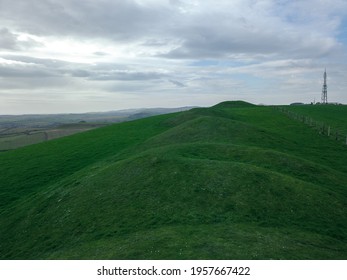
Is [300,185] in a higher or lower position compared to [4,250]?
higher

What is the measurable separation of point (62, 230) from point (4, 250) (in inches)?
191

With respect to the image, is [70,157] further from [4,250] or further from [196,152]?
[4,250]

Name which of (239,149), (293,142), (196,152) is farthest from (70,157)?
(293,142)

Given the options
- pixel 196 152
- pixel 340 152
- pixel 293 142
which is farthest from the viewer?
pixel 293 142

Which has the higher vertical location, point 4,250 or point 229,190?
point 229,190

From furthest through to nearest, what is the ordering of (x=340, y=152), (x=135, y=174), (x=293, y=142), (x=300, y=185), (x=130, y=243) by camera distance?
(x=293, y=142) < (x=340, y=152) < (x=135, y=174) < (x=300, y=185) < (x=130, y=243)

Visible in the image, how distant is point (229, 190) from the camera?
2534 centimetres

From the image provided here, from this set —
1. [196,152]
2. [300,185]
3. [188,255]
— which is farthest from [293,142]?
[188,255]

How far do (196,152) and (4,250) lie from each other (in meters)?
20.7

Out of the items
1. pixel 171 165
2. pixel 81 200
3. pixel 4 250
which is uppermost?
pixel 171 165

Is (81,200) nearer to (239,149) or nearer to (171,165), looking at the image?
(171,165)

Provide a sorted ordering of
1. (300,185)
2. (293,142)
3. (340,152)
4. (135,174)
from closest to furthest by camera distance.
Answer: (300,185) → (135,174) → (340,152) → (293,142)

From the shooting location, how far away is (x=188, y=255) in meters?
15.7

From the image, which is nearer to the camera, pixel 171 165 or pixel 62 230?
pixel 62 230
